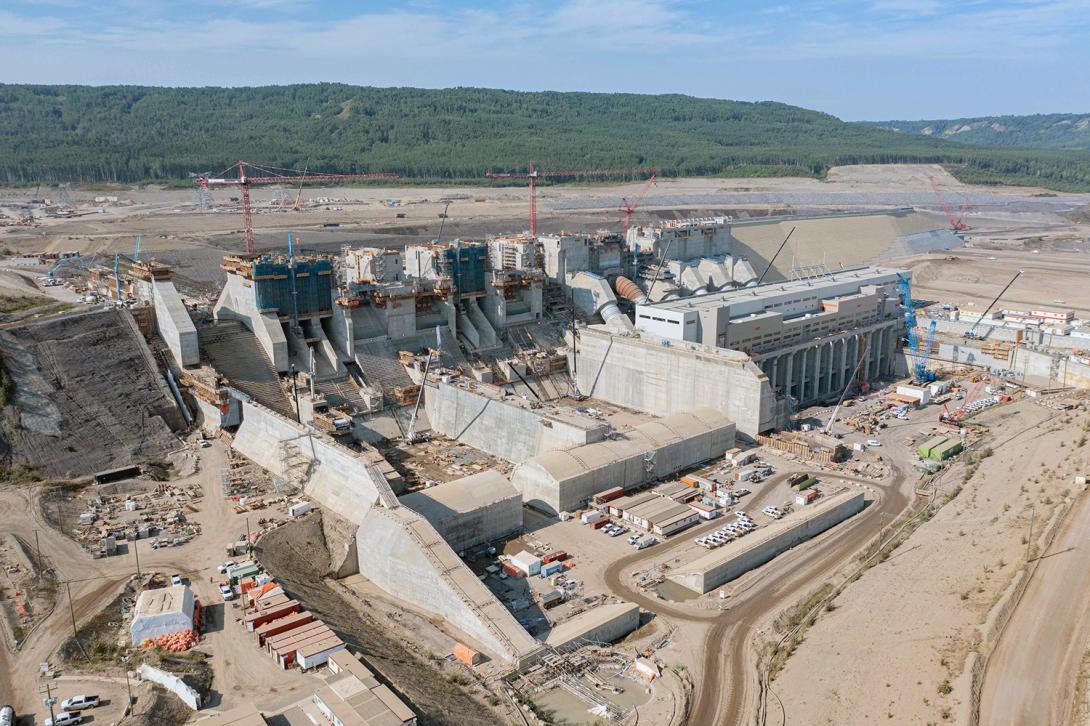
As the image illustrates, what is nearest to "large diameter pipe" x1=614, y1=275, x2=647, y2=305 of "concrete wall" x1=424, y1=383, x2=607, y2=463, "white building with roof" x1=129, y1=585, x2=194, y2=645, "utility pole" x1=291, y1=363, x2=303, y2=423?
"concrete wall" x1=424, y1=383, x2=607, y2=463

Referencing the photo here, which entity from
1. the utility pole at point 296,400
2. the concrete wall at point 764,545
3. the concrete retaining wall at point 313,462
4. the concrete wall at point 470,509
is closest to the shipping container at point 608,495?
the concrete wall at point 470,509

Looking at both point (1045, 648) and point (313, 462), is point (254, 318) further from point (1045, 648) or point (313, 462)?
point (1045, 648)

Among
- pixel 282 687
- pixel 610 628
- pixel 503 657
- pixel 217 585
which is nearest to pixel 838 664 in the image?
pixel 610 628

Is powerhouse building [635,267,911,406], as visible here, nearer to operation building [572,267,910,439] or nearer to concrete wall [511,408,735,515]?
operation building [572,267,910,439]

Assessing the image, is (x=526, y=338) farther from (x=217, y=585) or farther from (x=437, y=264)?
(x=217, y=585)

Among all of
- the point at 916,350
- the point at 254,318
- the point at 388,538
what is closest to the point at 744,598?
the point at 388,538

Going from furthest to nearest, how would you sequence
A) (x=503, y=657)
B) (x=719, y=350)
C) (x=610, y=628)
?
(x=719, y=350)
(x=610, y=628)
(x=503, y=657)
